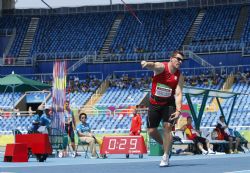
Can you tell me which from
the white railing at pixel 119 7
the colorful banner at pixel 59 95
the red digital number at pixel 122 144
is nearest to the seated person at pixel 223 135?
the colorful banner at pixel 59 95

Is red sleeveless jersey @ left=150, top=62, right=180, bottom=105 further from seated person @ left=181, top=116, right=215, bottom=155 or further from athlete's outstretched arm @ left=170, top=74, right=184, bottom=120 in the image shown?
seated person @ left=181, top=116, right=215, bottom=155

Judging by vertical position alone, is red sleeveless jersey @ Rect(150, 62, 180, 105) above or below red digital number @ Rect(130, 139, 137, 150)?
above

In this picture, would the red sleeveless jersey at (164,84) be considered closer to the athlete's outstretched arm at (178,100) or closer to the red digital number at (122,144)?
the athlete's outstretched arm at (178,100)

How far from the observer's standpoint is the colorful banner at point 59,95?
76.6 feet

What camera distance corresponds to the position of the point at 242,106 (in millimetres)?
40375

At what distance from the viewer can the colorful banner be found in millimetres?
23359

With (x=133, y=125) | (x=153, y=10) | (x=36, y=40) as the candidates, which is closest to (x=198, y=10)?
(x=153, y=10)

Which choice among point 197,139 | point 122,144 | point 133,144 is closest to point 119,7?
point 197,139

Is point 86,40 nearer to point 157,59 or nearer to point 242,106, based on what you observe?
point 157,59

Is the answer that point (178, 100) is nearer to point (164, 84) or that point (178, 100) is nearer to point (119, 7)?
point (164, 84)

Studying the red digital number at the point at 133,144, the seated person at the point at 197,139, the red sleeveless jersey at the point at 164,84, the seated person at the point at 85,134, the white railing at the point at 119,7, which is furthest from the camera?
the white railing at the point at 119,7

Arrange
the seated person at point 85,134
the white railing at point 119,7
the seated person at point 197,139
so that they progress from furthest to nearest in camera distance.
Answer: the white railing at point 119,7
the seated person at point 197,139
the seated person at point 85,134

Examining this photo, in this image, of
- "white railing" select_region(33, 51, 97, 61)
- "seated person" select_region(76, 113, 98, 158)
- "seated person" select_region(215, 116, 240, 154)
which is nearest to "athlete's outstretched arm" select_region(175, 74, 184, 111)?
"seated person" select_region(76, 113, 98, 158)

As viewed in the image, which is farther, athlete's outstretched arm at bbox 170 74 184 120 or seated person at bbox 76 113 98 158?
seated person at bbox 76 113 98 158
